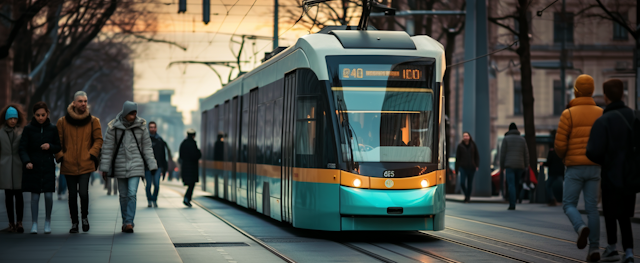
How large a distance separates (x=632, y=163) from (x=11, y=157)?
7.63 metres

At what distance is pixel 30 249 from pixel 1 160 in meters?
2.42

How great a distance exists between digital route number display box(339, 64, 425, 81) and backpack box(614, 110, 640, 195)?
11.3 ft

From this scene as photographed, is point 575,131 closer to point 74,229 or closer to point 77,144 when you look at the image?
point 77,144

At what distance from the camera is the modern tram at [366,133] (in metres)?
11.6

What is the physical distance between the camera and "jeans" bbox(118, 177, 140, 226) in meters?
12.4

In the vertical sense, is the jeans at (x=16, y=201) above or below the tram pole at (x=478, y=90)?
below

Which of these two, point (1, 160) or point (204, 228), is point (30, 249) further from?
point (204, 228)

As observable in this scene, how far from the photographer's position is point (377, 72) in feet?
39.3

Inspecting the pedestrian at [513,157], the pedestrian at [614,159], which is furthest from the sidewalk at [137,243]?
the pedestrian at [513,157]

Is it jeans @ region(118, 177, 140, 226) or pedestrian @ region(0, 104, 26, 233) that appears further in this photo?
jeans @ region(118, 177, 140, 226)

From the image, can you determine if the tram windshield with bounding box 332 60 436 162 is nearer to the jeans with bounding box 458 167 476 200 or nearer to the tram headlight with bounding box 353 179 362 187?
the tram headlight with bounding box 353 179 362 187

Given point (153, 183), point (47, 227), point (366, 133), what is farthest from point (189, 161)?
point (366, 133)

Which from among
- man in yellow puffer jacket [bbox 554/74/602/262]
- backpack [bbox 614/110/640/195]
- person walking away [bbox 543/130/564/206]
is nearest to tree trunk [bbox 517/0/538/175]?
person walking away [bbox 543/130/564/206]

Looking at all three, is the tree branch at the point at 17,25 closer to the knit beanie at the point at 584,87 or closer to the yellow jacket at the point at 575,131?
the knit beanie at the point at 584,87
